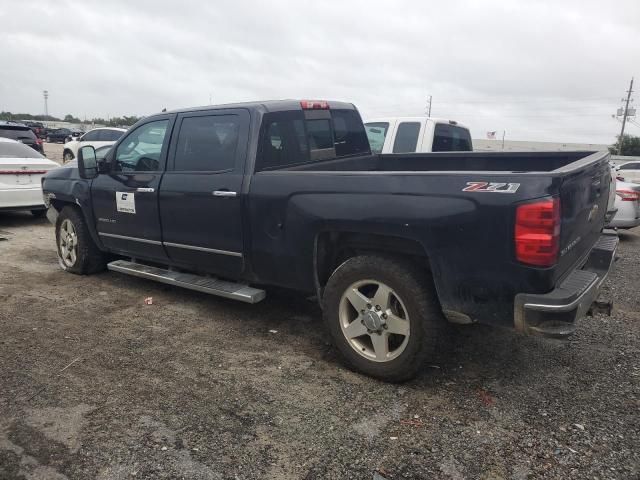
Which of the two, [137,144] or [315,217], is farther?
[137,144]

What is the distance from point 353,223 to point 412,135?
14.6ft

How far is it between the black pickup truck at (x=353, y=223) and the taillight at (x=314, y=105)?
2 centimetres

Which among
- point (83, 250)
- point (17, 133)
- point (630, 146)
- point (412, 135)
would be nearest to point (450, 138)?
point (412, 135)

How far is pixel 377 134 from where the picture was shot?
7.85 metres

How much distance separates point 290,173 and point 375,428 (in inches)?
72.6

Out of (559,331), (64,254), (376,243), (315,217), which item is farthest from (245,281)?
(64,254)

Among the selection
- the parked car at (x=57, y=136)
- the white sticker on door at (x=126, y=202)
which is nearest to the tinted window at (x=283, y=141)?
the white sticker on door at (x=126, y=202)

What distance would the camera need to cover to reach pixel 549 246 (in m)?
2.79

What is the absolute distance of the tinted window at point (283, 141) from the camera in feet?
13.9

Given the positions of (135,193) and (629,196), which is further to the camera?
(629,196)

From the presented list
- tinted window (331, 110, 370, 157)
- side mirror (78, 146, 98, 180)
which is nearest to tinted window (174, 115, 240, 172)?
tinted window (331, 110, 370, 157)

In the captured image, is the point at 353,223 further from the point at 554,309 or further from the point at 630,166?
the point at 630,166

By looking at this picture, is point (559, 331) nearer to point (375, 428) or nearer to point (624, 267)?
point (375, 428)

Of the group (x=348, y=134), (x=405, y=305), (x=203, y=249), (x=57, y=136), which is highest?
(x=57, y=136)
